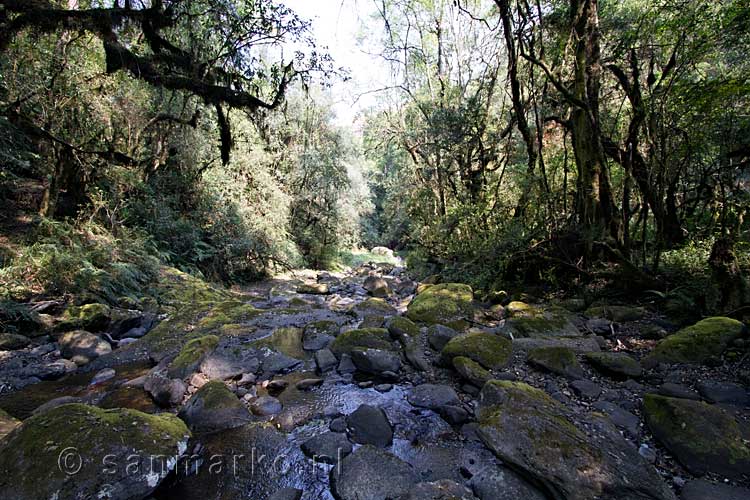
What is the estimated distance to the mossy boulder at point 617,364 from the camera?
3.53 metres

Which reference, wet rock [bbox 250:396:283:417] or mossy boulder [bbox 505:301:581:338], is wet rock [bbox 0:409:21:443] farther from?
mossy boulder [bbox 505:301:581:338]

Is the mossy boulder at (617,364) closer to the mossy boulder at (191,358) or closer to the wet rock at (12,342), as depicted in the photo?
the mossy boulder at (191,358)

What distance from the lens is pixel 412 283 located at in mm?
10844

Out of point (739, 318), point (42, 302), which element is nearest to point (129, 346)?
point (42, 302)

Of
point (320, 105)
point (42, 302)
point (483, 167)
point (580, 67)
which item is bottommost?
point (42, 302)

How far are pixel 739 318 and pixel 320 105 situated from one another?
56.9 ft

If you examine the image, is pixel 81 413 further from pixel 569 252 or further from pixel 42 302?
pixel 569 252

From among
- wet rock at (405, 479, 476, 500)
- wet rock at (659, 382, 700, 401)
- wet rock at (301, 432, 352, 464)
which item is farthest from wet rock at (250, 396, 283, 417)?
wet rock at (659, 382, 700, 401)

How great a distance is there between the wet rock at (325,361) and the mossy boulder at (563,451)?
2191 millimetres

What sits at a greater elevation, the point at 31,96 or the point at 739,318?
the point at 31,96

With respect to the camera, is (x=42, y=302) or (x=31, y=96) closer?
(x=42, y=302)

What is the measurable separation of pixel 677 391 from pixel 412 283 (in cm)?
791

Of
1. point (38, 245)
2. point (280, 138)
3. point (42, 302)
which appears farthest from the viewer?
point (280, 138)

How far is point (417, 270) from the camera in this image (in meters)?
12.7
